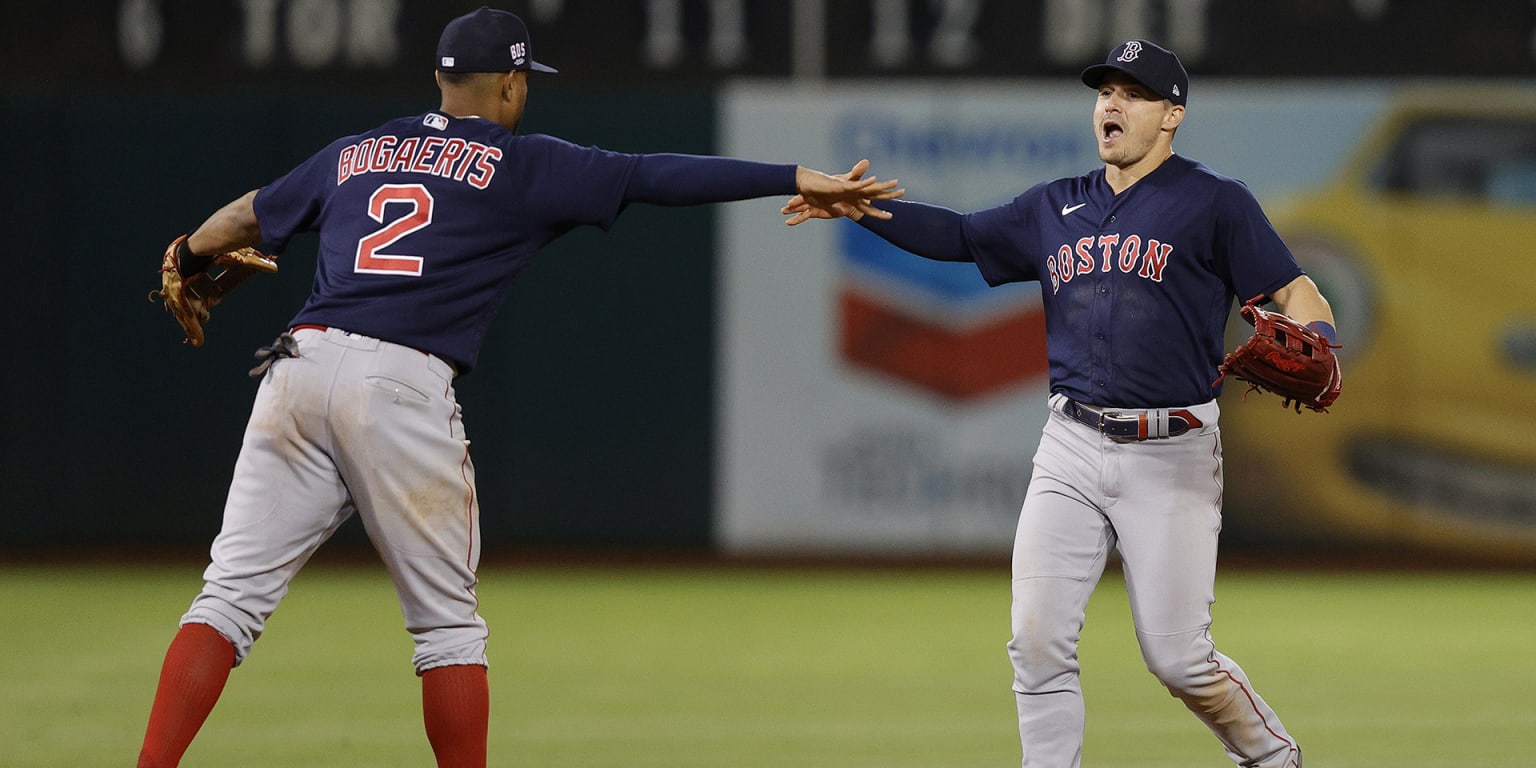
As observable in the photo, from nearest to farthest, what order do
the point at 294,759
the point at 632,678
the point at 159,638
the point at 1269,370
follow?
the point at 1269,370 < the point at 294,759 < the point at 632,678 < the point at 159,638

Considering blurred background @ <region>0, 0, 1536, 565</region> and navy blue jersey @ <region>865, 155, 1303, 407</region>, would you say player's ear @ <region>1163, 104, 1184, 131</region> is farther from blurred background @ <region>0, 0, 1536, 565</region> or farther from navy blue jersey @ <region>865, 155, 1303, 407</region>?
blurred background @ <region>0, 0, 1536, 565</region>

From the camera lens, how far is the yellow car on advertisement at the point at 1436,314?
32.4 feet

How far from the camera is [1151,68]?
4.16 m

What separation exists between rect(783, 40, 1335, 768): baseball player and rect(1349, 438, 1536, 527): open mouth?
6.24 metres

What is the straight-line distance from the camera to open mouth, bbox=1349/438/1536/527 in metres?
9.92

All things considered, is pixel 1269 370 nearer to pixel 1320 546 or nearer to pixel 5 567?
pixel 1320 546

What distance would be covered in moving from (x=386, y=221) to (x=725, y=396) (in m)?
6.32

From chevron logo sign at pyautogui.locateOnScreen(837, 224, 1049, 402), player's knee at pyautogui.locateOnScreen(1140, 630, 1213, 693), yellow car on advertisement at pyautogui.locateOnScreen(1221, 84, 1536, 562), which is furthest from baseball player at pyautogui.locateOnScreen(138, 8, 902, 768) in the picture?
yellow car on advertisement at pyautogui.locateOnScreen(1221, 84, 1536, 562)

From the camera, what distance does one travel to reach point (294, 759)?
5.04 metres

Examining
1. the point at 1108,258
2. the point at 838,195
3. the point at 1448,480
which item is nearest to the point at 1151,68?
the point at 1108,258

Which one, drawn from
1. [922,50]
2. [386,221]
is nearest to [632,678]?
[386,221]

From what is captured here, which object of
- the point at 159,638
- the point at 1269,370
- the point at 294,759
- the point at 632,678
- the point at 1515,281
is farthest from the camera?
the point at 1515,281

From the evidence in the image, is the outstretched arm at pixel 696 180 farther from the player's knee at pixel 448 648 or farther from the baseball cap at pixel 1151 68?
the player's knee at pixel 448 648

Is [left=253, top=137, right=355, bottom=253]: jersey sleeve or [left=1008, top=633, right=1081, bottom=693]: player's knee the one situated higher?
[left=253, top=137, right=355, bottom=253]: jersey sleeve
